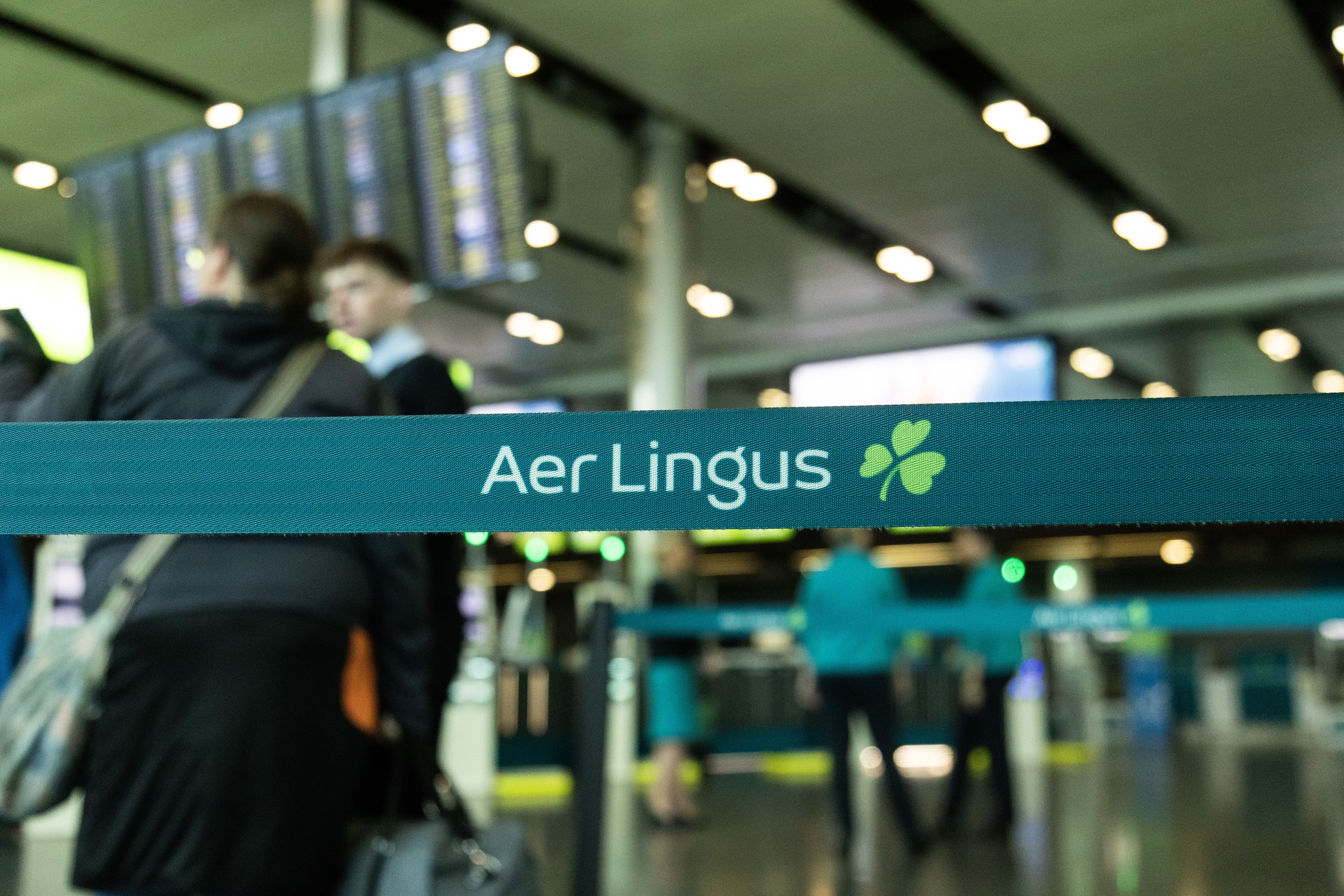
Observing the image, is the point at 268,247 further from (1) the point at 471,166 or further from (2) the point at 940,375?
(2) the point at 940,375

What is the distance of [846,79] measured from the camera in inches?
347

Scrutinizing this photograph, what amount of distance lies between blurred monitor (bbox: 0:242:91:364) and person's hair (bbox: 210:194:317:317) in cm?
569

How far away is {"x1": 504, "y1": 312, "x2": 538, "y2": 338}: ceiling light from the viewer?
14883mm

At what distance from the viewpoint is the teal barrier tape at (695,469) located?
5.06 ft

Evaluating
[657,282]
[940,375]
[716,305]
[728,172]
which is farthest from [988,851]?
[716,305]

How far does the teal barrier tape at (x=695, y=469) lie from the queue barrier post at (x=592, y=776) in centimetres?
136

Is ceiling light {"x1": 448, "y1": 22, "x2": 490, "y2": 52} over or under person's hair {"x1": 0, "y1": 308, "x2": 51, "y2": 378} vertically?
over

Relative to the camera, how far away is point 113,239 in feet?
22.4

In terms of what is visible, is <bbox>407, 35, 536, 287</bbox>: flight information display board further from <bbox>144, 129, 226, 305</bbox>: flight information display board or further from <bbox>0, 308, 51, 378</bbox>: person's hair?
<bbox>0, 308, 51, 378</bbox>: person's hair

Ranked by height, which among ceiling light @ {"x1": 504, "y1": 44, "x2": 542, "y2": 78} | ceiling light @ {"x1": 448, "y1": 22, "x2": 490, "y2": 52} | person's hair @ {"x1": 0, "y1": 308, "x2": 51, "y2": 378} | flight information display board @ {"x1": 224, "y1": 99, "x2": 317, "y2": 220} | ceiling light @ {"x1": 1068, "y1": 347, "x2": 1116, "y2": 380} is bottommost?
person's hair @ {"x1": 0, "y1": 308, "x2": 51, "y2": 378}

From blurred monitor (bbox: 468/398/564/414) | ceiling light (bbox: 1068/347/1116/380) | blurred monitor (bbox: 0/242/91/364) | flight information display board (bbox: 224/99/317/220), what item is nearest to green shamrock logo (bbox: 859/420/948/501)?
flight information display board (bbox: 224/99/317/220)

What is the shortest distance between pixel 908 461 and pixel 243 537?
1006 mm

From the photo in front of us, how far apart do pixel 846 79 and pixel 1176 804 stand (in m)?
5.39

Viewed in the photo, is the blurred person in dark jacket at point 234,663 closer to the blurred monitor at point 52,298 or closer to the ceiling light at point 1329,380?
the blurred monitor at point 52,298
